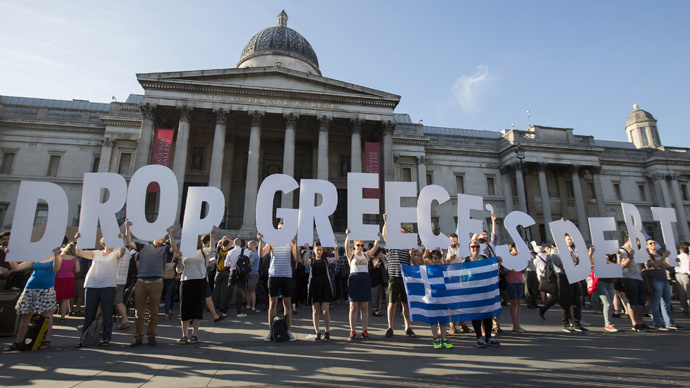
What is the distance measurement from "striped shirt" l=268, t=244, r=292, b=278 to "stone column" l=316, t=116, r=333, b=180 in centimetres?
1622

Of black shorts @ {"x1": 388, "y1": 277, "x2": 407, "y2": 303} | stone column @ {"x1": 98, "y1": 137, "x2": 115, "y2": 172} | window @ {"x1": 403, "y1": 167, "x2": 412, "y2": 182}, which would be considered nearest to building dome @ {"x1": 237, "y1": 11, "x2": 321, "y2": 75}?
window @ {"x1": 403, "y1": 167, "x2": 412, "y2": 182}

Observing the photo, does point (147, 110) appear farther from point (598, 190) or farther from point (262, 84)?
point (598, 190)

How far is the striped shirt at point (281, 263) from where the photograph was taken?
671cm

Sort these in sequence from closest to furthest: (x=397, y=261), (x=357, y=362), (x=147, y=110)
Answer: (x=357, y=362) → (x=397, y=261) → (x=147, y=110)

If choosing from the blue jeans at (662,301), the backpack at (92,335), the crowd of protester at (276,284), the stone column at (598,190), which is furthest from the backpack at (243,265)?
the stone column at (598,190)

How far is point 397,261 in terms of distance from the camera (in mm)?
7254

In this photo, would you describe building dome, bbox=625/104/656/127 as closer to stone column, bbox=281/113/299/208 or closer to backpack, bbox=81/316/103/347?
stone column, bbox=281/113/299/208

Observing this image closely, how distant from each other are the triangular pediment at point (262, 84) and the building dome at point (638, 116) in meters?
32.6

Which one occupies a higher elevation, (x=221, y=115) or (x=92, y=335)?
(x=221, y=115)

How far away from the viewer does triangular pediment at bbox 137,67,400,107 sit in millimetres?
23328

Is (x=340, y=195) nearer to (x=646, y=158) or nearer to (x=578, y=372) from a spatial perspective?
(x=578, y=372)

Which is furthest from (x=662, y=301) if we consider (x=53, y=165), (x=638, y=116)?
(x=638, y=116)

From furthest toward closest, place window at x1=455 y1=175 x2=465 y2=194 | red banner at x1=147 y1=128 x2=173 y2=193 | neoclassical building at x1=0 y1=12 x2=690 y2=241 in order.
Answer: window at x1=455 y1=175 x2=465 y2=194
neoclassical building at x1=0 y1=12 x2=690 y2=241
red banner at x1=147 y1=128 x2=173 y2=193

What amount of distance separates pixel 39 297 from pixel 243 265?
441cm
